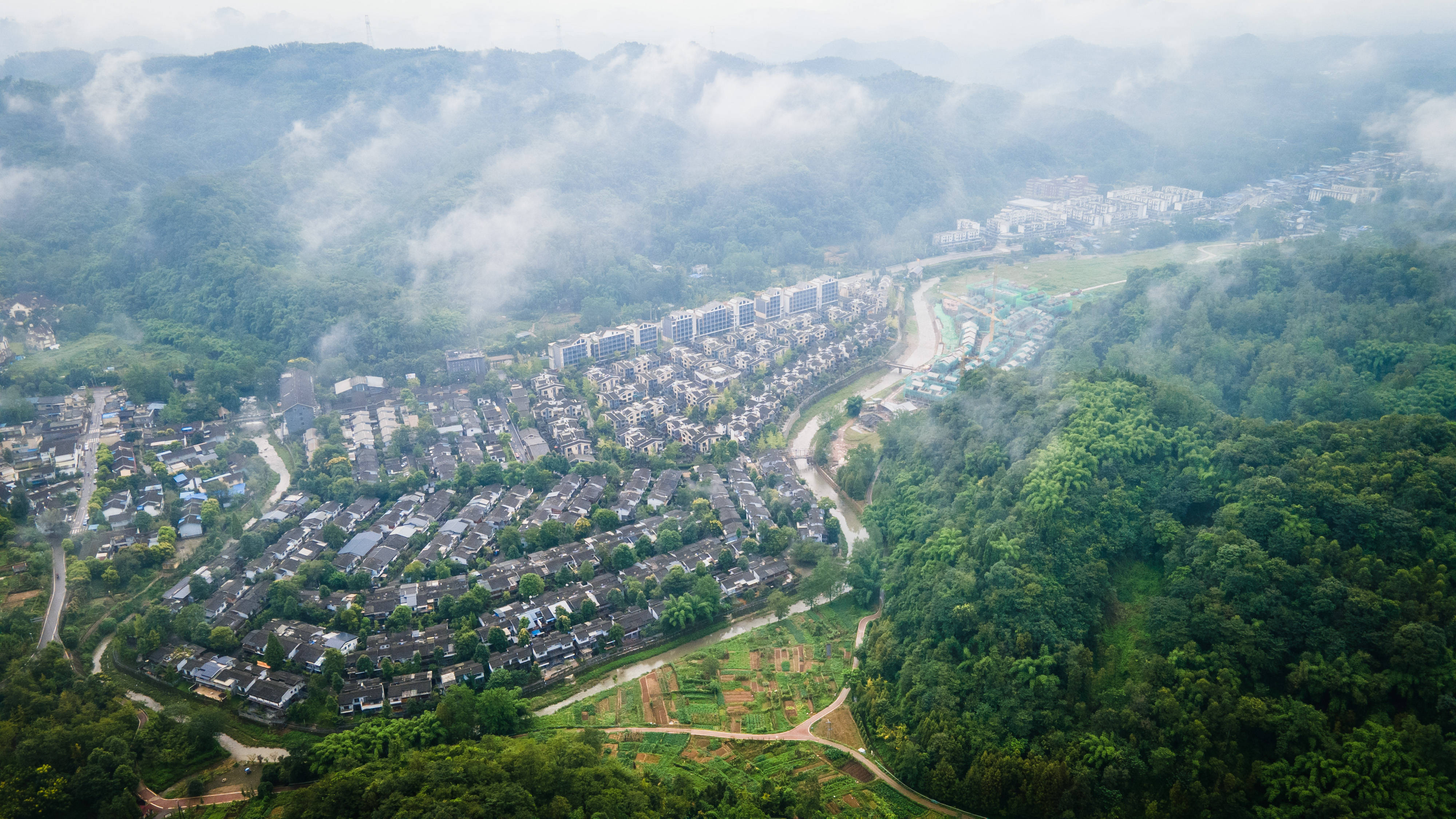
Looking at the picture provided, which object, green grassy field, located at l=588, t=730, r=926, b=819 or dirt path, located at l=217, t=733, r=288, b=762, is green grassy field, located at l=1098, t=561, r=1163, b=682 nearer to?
green grassy field, located at l=588, t=730, r=926, b=819

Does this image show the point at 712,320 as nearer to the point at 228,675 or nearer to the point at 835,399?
the point at 835,399

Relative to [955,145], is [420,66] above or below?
above

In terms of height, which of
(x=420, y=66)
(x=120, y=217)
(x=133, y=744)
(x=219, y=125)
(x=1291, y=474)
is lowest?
(x=133, y=744)

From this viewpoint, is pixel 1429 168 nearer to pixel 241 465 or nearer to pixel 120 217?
pixel 241 465

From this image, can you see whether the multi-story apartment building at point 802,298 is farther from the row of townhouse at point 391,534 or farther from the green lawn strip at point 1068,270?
the row of townhouse at point 391,534

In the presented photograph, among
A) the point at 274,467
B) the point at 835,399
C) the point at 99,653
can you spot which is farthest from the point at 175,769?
the point at 835,399

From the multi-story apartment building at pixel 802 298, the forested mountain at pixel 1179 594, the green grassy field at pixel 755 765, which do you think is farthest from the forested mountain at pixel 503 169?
the forested mountain at pixel 1179 594

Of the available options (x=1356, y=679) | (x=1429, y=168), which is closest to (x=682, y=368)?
(x=1356, y=679)
